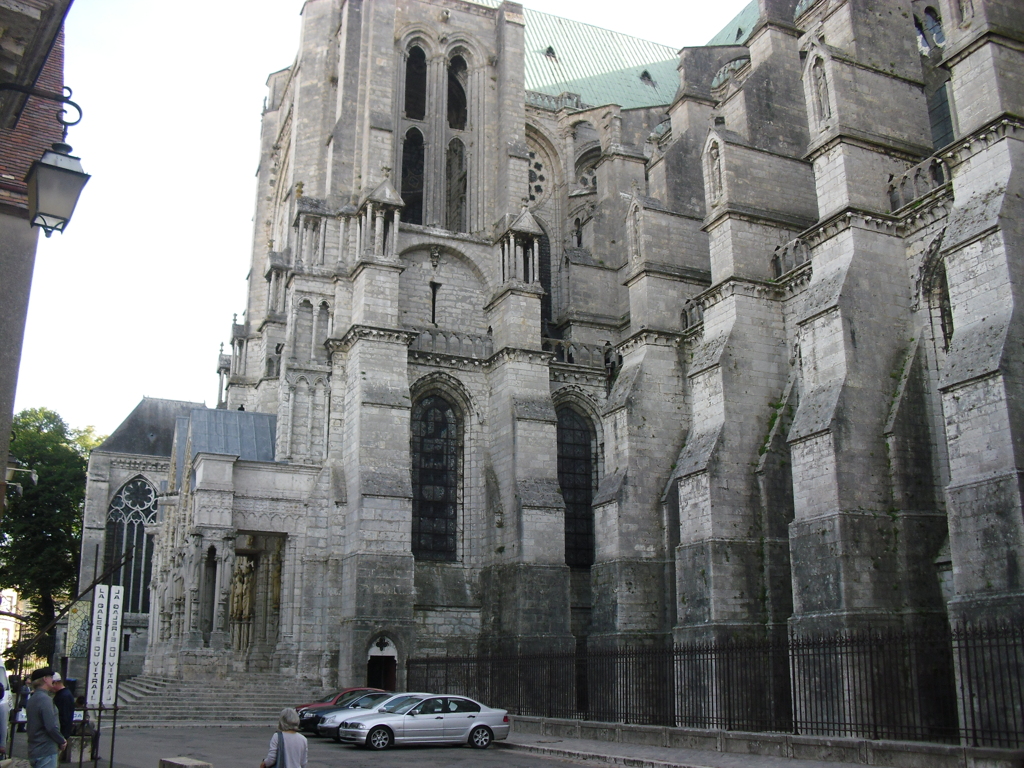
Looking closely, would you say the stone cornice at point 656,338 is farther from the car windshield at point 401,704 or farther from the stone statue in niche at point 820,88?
the car windshield at point 401,704

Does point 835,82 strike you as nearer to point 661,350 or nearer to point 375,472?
point 661,350

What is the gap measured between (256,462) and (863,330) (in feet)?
47.6

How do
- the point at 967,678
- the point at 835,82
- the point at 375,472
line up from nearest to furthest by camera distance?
the point at 967,678
the point at 835,82
the point at 375,472

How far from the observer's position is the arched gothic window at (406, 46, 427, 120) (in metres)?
30.8

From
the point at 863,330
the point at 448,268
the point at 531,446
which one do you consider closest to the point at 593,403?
the point at 531,446

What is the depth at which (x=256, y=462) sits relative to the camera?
77.9 feet

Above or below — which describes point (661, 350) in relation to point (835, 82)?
below

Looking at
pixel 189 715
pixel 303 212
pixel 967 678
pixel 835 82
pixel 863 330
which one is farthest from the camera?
pixel 303 212

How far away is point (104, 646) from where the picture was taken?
1032cm

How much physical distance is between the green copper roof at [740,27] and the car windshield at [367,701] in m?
26.2

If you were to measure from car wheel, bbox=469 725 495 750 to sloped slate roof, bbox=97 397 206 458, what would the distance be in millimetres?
24698

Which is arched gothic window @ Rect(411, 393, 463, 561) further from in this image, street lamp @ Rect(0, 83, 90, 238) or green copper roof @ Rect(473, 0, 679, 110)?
street lamp @ Rect(0, 83, 90, 238)

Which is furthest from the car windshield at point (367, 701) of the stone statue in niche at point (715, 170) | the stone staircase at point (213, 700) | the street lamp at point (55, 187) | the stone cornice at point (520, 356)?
the stone statue in niche at point (715, 170)

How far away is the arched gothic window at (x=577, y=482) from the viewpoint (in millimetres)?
26688
